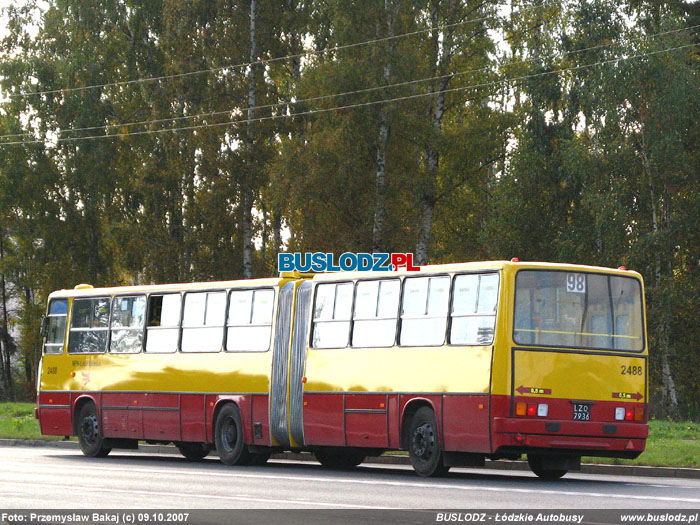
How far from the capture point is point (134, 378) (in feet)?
86.0

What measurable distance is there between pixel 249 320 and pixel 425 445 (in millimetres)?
5122

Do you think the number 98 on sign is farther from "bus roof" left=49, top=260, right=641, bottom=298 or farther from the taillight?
the taillight

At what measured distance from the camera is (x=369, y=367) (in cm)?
2175

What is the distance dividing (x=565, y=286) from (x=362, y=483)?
4.08 m

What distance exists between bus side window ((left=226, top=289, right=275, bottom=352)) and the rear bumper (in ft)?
19.7

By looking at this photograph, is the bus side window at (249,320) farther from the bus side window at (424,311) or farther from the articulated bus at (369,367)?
the bus side window at (424,311)

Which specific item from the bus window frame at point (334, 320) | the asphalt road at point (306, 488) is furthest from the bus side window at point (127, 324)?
the bus window frame at point (334, 320)

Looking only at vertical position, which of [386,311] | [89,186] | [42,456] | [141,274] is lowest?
[42,456]

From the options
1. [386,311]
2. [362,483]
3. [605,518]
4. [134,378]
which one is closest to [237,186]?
[134,378]

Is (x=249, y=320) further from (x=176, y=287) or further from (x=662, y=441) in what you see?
(x=662, y=441)

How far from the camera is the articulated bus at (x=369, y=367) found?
1936 cm

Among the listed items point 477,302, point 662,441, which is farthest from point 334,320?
point 662,441

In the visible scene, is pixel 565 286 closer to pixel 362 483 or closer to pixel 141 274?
pixel 362 483

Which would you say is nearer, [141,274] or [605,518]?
[605,518]
